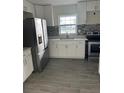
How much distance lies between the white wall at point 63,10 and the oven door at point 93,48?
66.8 inches

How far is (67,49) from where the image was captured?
500 centimetres

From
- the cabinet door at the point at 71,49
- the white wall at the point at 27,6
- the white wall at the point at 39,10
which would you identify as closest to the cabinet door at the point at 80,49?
the cabinet door at the point at 71,49

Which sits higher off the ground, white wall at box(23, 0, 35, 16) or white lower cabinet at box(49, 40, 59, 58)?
white wall at box(23, 0, 35, 16)

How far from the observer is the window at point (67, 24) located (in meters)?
5.52

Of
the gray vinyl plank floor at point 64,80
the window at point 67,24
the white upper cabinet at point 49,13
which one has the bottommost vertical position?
the gray vinyl plank floor at point 64,80

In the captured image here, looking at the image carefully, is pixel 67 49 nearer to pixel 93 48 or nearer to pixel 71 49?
pixel 71 49

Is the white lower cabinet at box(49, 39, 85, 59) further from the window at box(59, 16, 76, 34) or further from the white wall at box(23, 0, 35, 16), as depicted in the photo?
the white wall at box(23, 0, 35, 16)

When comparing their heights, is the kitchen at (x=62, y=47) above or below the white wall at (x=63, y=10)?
below

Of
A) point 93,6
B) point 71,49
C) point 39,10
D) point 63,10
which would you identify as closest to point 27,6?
point 39,10

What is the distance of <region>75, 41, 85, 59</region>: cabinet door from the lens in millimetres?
4832

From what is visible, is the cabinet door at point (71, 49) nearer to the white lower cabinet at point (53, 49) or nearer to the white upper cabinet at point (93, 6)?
the white lower cabinet at point (53, 49)

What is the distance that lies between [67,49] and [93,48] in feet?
3.47

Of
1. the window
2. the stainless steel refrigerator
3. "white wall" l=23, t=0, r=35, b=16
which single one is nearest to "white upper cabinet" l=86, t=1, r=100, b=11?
the window
